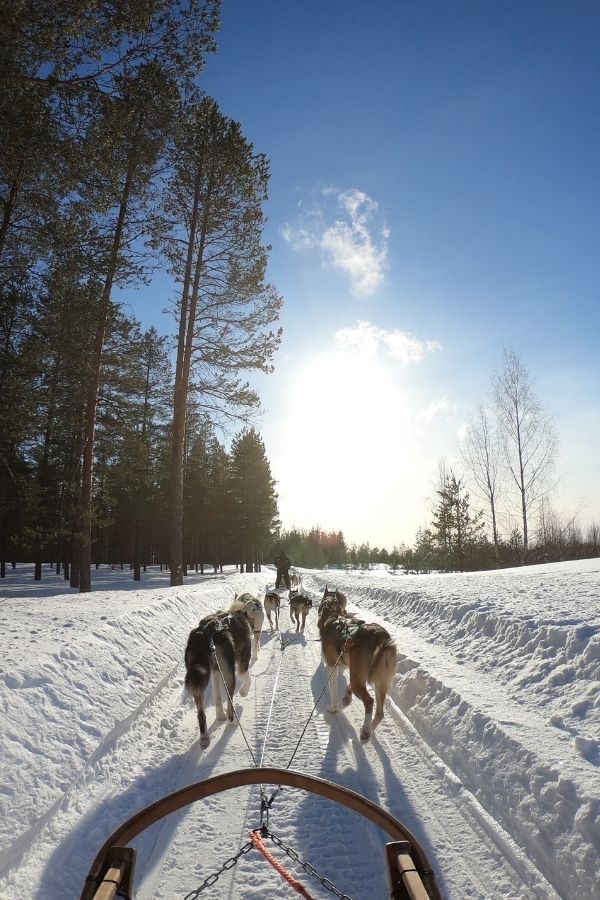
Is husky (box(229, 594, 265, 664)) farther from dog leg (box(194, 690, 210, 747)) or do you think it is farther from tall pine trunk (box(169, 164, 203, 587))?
tall pine trunk (box(169, 164, 203, 587))

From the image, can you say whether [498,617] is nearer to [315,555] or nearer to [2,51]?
[2,51]

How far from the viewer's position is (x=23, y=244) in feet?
35.8

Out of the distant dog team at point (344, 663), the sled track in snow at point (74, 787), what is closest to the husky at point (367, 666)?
the distant dog team at point (344, 663)

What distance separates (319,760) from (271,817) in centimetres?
100

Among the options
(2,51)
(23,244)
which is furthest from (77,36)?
(23,244)

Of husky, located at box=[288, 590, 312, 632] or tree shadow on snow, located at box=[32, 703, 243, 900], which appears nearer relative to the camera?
tree shadow on snow, located at box=[32, 703, 243, 900]

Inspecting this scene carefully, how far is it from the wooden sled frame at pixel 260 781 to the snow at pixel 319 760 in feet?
3.24

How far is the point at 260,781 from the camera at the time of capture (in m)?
2.13

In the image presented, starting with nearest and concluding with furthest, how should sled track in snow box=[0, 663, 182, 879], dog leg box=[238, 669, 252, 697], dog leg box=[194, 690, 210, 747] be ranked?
sled track in snow box=[0, 663, 182, 879] < dog leg box=[194, 690, 210, 747] < dog leg box=[238, 669, 252, 697]

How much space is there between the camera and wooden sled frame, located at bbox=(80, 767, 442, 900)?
1.63 m

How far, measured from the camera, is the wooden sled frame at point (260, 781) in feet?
5.36

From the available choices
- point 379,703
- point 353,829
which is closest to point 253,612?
point 379,703

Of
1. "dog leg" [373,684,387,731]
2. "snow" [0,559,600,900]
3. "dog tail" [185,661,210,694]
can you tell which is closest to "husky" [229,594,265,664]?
"snow" [0,559,600,900]

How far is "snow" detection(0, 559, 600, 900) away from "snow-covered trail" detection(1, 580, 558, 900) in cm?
1
